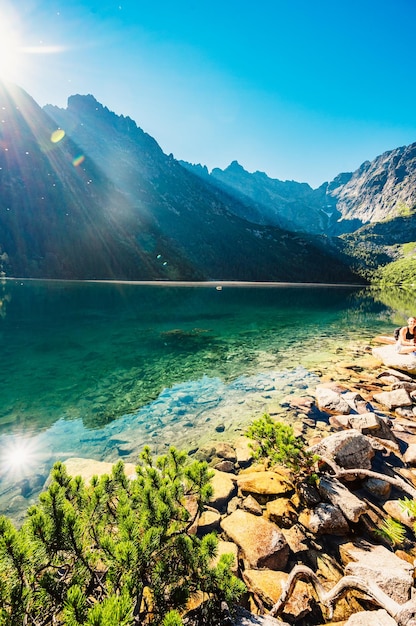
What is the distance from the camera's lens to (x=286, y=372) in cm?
1878

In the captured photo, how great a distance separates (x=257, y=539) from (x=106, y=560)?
164 inches

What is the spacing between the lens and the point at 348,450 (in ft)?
26.8

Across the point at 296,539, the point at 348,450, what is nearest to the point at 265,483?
the point at 296,539

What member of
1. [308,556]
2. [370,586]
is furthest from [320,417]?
[370,586]

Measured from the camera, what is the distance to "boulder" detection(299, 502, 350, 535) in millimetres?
6191

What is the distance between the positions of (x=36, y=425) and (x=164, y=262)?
621ft

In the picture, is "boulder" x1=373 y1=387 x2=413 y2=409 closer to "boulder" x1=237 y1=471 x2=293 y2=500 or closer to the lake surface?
the lake surface

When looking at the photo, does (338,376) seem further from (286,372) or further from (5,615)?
(5,615)

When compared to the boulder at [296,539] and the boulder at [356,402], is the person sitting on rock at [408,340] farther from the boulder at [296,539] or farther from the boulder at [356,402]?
the boulder at [296,539]

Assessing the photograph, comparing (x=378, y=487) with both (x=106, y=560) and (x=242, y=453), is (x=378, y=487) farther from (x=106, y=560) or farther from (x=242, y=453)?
(x=106, y=560)

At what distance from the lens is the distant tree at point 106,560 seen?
242 cm

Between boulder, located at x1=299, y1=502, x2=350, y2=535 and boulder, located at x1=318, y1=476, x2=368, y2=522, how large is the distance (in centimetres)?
18

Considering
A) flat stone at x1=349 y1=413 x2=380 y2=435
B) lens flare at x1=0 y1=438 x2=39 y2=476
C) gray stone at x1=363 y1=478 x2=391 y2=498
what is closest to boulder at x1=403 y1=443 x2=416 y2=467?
flat stone at x1=349 y1=413 x2=380 y2=435

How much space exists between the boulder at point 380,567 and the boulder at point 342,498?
21.1 inches
